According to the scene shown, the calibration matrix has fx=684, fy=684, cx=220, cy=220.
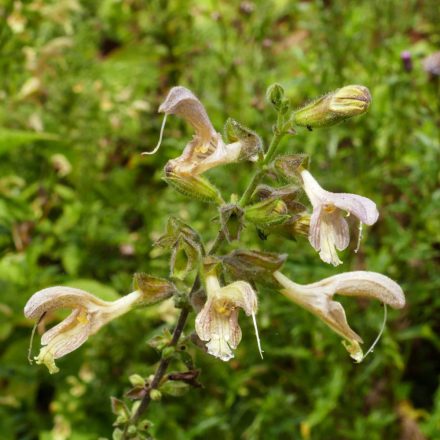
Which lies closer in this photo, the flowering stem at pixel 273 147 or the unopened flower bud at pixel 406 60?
the flowering stem at pixel 273 147

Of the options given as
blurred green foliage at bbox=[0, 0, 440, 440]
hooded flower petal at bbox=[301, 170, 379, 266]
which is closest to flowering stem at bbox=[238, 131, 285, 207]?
hooded flower petal at bbox=[301, 170, 379, 266]

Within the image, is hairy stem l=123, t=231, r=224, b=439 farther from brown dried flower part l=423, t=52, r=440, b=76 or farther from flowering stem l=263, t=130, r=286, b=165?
brown dried flower part l=423, t=52, r=440, b=76

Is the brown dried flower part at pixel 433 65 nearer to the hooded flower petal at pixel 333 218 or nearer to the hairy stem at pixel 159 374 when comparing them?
the hooded flower petal at pixel 333 218

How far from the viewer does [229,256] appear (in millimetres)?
1511

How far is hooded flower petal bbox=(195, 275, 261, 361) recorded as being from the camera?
1.30 metres

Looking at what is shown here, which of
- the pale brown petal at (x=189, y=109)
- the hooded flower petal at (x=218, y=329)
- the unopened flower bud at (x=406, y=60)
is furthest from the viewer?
the unopened flower bud at (x=406, y=60)

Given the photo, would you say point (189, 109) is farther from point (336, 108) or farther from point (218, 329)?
point (218, 329)

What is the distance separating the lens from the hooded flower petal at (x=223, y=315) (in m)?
1.30

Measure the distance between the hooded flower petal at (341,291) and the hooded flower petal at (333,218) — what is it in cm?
16

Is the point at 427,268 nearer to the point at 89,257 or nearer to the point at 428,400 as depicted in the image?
the point at 428,400

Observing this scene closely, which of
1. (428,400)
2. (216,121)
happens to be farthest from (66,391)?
(428,400)

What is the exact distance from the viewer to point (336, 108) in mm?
1438

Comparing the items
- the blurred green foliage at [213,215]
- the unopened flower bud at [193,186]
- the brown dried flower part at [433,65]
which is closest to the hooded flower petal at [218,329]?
the unopened flower bud at [193,186]

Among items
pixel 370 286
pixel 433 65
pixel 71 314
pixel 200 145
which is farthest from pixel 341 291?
pixel 433 65
